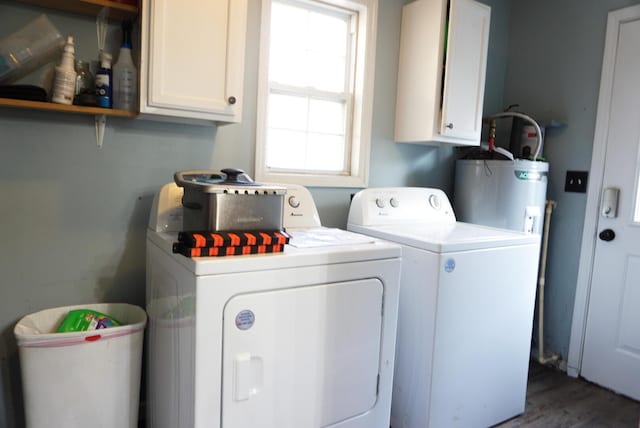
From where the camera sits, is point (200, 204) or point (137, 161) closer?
point (200, 204)

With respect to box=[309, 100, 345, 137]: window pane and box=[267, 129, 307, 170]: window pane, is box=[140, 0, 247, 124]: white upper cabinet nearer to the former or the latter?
box=[267, 129, 307, 170]: window pane

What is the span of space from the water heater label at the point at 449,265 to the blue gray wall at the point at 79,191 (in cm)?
103

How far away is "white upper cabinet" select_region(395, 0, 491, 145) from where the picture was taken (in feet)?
7.20

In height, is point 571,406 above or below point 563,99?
below

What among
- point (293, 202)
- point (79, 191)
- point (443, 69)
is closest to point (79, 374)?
→ point (79, 191)

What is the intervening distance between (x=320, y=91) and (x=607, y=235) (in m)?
1.86

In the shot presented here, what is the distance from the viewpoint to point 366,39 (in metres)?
2.27

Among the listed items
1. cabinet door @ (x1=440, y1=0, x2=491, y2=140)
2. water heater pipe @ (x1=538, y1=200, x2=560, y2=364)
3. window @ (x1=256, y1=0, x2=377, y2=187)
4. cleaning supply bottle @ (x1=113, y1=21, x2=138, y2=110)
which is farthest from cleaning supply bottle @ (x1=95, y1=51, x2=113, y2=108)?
water heater pipe @ (x1=538, y1=200, x2=560, y2=364)

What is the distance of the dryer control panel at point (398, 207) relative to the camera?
2.12 metres

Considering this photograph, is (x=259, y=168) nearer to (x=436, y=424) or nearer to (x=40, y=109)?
(x=40, y=109)

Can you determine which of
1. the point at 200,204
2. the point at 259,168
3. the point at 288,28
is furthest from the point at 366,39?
the point at 200,204

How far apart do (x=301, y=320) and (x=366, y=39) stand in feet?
5.45

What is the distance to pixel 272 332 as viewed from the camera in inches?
48.7

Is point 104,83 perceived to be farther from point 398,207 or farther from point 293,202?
point 398,207
